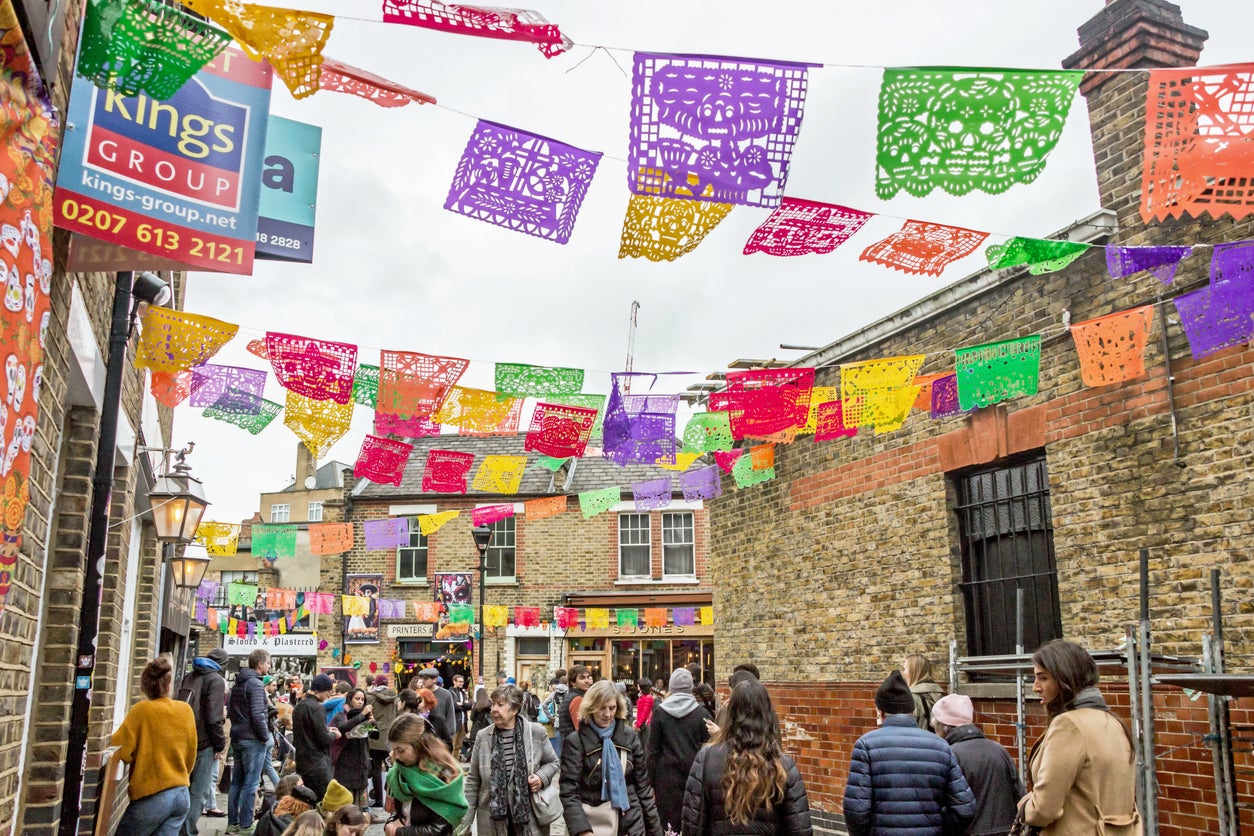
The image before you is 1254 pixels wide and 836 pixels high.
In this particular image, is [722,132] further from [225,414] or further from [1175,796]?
[225,414]

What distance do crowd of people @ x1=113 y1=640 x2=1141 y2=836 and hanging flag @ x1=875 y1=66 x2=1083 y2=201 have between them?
2.52m

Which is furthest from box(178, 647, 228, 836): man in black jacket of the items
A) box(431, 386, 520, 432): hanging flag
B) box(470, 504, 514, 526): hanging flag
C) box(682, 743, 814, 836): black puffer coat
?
box(470, 504, 514, 526): hanging flag

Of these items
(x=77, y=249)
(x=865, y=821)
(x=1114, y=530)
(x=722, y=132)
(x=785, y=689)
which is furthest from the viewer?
(x=785, y=689)

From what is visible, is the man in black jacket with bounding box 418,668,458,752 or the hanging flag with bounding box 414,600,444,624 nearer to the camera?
the man in black jacket with bounding box 418,668,458,752

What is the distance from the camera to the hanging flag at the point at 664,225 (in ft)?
19.9

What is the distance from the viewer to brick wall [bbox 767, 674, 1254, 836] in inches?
264

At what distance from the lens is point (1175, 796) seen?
6.86m

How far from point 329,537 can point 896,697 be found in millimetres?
17450

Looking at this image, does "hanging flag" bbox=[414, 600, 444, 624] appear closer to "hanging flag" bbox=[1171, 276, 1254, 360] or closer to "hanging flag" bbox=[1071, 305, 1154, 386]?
"hanging flag" bbox=[1071, 305, 1154, 386]

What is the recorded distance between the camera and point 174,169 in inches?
167

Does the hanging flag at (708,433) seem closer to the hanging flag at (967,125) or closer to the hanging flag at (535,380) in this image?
the hanging flag at (535,380)

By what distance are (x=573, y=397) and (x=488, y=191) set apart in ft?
13.9

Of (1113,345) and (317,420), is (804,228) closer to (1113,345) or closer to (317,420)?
(1113,345)

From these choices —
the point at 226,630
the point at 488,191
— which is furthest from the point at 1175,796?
the point at 226,630
